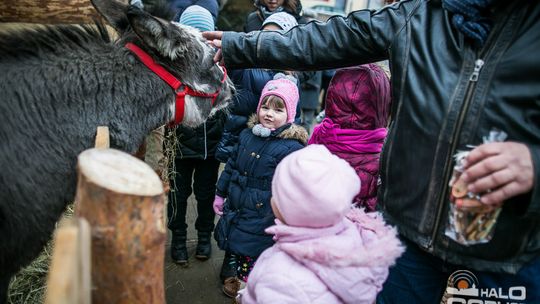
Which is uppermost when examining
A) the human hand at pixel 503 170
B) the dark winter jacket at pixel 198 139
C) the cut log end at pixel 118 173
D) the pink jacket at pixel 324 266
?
the human hand at pixel 503 170

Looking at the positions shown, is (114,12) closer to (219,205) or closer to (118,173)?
(118,173)

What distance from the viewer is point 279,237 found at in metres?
1.72

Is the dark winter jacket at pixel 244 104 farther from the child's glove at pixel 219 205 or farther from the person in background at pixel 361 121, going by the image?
the person in background at pixel 361 121

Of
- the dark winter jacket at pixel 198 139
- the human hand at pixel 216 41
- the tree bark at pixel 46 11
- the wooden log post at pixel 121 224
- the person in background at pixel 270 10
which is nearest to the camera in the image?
the wooden log post at pixel 121 224

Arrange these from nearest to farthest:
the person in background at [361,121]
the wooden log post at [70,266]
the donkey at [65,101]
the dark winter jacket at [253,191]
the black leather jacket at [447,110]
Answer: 1. the wooden log post at [70,266]
2. the black leather jacket at [447,110]
3. the donkey at [65,101]
4. the person in background at [361,121]
5. the dark winter jacket at [253,191]

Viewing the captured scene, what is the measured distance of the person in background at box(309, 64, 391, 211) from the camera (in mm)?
2633

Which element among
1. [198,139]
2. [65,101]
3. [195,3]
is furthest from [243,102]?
[65,101]

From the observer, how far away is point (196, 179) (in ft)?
12.9

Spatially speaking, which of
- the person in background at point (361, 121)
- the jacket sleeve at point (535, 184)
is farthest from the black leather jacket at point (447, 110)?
the person in background at point (361, 121)

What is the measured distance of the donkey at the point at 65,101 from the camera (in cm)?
169

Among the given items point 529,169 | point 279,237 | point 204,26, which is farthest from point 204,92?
point 529,169

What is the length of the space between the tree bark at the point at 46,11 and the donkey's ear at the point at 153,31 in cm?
105

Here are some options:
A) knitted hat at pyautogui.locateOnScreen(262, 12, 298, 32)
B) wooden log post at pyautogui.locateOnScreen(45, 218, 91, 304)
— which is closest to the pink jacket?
wooden log post at pyautogui.locateOnScreen(45, 218, 91, 304)

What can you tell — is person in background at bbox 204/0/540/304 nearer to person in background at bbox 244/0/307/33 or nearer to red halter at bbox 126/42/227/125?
red halter at bbox 126/42/227/125
